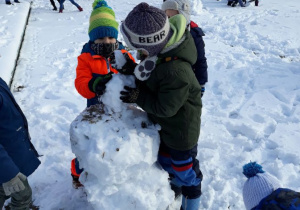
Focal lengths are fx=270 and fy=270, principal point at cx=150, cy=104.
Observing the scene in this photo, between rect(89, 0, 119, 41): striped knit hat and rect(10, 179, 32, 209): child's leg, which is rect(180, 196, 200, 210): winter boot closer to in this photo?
rect(10, 179, 32, 209): child's leg

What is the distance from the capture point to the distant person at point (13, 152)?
5.80 ft

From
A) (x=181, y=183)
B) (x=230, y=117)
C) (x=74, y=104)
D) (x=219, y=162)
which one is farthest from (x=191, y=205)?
(x=74, y=104)

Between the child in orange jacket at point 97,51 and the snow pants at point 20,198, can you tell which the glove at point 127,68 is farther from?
the snow pants at point 20,198

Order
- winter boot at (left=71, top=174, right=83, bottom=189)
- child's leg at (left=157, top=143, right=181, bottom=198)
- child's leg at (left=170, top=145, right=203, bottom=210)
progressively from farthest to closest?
winter boot at (left=71, top=174, right=83, bottom=189), child's leg at (left=157, top=143, right=181, bottom=198), child's leg at (left=170, top=145, right=203, bottom=210)

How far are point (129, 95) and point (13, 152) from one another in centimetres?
103

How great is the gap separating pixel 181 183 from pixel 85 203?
3.26 ft

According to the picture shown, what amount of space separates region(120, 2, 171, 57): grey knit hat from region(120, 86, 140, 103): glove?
272mm

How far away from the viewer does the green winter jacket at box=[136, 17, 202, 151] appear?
5.39ft

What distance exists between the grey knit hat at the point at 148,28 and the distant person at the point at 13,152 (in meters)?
1.00

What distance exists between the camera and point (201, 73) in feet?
9.29

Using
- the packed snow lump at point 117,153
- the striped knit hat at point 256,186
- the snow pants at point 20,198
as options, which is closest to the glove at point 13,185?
the snow pants at point 20,198

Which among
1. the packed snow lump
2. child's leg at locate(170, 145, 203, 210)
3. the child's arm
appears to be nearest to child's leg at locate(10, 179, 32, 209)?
the packed snow lump

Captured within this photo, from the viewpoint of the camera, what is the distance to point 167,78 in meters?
1.63

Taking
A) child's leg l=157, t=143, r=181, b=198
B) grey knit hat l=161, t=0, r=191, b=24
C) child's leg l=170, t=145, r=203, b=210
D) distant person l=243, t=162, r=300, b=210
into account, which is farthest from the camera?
grey knit hat l=161, t=0, r=191, b=24
